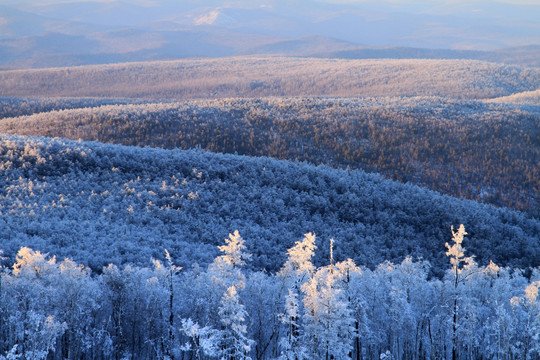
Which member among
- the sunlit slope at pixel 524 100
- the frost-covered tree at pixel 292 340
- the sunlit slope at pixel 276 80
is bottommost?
the frost-covered tree at pixel 292 340

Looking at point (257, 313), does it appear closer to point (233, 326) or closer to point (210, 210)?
point (233, 326)

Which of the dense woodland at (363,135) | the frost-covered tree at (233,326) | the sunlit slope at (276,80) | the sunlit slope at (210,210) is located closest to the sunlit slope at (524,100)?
the sunlit slope at (276,80)

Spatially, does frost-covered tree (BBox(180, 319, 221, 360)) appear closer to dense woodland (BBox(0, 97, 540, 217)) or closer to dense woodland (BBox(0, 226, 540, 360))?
dense woodland (BBox(0, 226, 540, 360))

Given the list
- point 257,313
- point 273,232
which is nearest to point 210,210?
point 273,232

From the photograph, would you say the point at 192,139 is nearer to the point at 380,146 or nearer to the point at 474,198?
the point at 380,146

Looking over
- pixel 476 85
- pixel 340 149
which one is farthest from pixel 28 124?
pixel 476 85

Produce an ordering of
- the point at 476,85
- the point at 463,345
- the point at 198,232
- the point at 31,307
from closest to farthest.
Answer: the point at 31,307, the point at 463,345, the point at 198,232, the point at 476,85

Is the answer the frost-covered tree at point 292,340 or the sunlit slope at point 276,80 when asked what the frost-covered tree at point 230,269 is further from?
the sunlit slope at point 276,80
